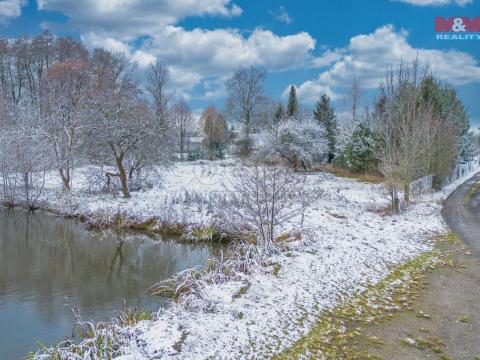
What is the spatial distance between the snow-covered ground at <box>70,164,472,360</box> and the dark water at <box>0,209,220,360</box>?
2259mm

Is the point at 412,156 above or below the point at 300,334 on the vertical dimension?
above

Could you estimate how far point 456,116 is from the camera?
106 ft

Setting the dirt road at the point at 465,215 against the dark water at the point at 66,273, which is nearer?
the dark water at the point at 66,273

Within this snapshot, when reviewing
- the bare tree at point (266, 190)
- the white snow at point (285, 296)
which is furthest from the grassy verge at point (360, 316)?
the bare tree at point (266, 190)

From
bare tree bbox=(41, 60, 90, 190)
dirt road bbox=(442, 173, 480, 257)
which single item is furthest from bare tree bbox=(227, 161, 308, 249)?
bare tree bbox=(41, 60, 90, 190)

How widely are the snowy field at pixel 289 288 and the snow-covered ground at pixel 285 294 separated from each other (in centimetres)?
1

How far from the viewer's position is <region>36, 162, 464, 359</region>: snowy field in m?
4.73

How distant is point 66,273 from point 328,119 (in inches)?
1347

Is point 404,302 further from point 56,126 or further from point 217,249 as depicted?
point 56,126

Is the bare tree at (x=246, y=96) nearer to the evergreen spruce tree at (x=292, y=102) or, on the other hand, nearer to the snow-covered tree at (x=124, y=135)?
the evergreen spruce tree at (x=292, y=102)

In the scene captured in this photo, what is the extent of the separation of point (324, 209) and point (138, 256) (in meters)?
7.01

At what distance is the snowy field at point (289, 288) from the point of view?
473 centimetres

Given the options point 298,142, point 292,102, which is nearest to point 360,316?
point 298,142

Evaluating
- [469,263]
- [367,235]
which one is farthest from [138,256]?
[469,263]
